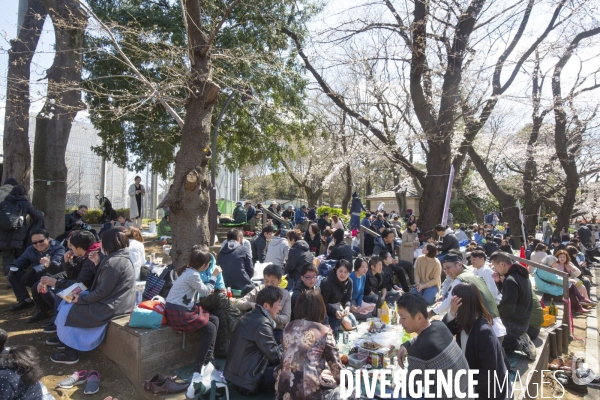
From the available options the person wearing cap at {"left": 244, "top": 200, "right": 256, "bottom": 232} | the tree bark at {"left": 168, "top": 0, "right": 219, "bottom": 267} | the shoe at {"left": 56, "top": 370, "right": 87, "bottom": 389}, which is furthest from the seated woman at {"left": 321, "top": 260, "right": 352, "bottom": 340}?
the person wearing cap at {"left": 244, "top": 200, "right": 256, "bottom": 232}

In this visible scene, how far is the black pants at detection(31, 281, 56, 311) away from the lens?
5.38 m

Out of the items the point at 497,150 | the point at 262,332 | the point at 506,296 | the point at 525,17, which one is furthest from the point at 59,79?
the point at 497,150

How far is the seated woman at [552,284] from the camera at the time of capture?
8.49 metres

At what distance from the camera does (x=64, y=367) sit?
4.43 m

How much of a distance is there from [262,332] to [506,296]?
124 inches

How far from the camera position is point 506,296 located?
5004 mm

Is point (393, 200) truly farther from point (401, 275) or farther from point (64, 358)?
point (64, 358)

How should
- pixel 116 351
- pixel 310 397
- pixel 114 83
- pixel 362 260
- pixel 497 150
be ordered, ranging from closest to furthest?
pixel 310 397 < pixel 116 351 < pixel 362 260 < pixel 114 83 < pixel 497 150

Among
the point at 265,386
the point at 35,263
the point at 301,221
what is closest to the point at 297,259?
the point at 265,386

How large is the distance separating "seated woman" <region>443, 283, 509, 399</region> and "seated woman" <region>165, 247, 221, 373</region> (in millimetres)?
2493

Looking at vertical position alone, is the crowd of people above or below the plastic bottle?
above

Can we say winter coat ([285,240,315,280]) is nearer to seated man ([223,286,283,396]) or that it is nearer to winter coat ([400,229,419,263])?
seated man ([223,286,283,396])

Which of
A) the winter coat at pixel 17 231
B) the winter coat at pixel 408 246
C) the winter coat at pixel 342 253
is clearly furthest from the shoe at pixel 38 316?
the winter coat at pixel 408 246

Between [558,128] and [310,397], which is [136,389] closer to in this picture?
[310,397]
